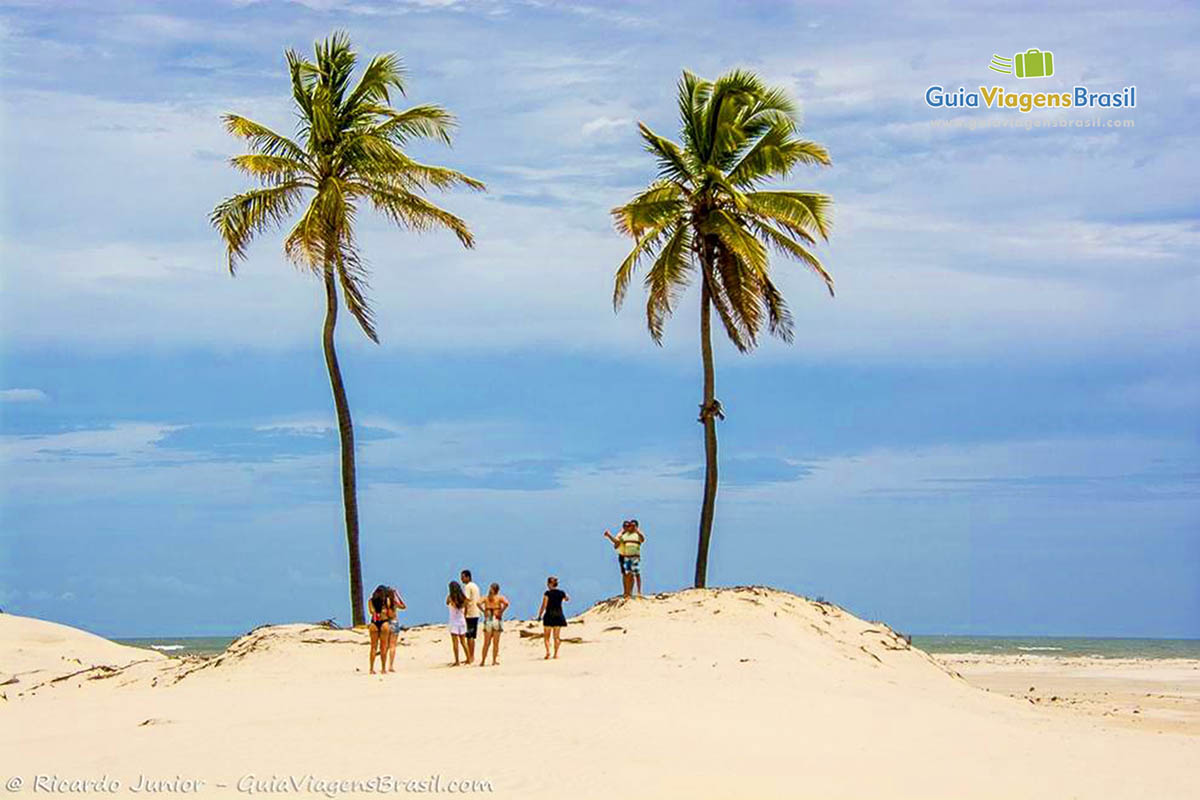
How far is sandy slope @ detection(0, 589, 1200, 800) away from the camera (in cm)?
1662

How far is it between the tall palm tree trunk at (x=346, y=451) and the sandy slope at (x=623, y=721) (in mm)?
1405

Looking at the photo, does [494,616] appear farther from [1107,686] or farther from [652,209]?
[1107,686]

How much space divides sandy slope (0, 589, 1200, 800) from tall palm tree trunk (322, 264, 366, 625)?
1405mm

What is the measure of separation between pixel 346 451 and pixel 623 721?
11.5 metres

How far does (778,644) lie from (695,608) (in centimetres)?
219

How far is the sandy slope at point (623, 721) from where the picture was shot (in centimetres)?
1662

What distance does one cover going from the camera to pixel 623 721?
18938 millimetres

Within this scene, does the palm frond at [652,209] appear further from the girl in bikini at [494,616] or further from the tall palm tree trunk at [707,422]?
the girl in bikini at [494,616]

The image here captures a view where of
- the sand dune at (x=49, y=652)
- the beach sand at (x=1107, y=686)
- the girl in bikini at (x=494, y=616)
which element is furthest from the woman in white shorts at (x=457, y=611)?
the beach sand at (x=1107, y=686)

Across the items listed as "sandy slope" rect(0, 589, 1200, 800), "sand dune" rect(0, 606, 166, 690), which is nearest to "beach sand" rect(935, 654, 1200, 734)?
"sandy slope" rect(0, 589, 1200, 800)

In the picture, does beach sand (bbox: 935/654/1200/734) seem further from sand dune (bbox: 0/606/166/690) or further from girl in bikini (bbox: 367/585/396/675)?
sand dune (bbox: 0/606/166/690)

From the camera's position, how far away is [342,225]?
28.5 m

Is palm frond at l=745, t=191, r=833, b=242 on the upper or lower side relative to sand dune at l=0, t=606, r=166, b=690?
upper

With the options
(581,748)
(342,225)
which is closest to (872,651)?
(581,748)
